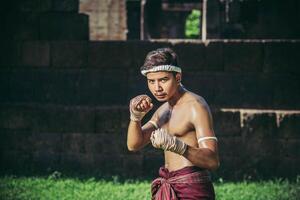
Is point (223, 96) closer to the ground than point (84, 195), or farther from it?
farther from it

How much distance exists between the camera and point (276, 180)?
24.0 feet

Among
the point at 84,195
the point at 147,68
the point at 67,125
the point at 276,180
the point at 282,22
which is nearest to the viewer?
the point at 147,68

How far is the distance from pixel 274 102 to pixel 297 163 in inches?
42.8

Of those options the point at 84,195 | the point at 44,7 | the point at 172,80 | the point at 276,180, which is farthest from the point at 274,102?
the point at 172,80

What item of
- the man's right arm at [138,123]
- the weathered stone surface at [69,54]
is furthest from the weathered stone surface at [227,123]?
the man's right arm at [138,123]

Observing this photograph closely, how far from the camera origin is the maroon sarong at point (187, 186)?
11.4 ft

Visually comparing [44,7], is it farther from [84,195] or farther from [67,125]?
[84,195]

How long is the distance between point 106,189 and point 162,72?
3621mm

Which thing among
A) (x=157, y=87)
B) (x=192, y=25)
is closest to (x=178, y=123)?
(x=157, y=87)

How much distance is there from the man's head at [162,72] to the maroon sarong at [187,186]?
591 millimetres

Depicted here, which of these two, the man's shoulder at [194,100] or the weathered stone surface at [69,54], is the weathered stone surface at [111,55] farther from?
the man's shoulder at [194,100]

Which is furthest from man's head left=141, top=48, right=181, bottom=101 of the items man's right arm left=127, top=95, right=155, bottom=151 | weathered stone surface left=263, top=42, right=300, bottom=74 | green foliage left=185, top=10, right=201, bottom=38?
green foliage left=185, top=10, right=201, bottom=38

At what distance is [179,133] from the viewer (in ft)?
11.8

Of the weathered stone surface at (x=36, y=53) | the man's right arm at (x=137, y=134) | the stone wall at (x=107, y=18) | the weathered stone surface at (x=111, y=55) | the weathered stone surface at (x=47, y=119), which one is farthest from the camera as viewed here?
the stone wall at (x=107, y=18)
